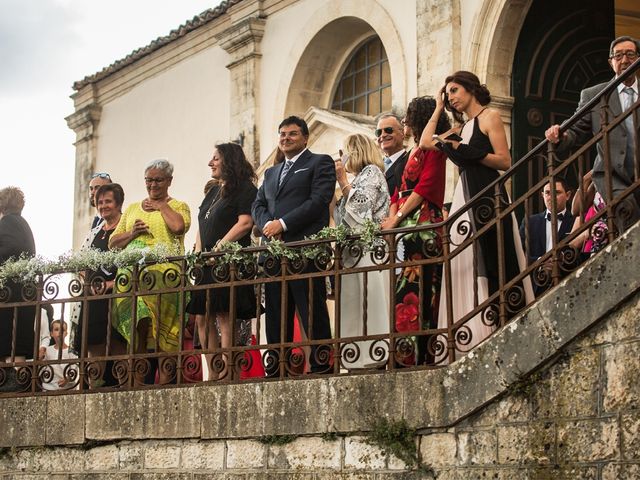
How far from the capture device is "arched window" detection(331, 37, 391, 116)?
19.2m

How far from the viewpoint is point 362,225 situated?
9477 millimetres

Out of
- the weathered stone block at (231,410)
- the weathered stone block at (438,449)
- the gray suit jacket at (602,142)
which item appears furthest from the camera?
the weathered stone block at (231,410)

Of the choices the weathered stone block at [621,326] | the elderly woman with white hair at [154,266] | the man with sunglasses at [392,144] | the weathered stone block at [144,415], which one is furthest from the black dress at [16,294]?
the weathered stone block at [621,326]

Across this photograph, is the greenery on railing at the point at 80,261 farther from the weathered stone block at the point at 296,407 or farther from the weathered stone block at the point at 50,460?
the weathered stone block at the point at 296,407

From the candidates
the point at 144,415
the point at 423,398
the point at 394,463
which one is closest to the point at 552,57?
the point at 144,415

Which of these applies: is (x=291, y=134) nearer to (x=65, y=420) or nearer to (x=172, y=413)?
(x=172, y=413)

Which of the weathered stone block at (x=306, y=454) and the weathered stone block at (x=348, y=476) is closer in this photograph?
the weathered stone block at (x=348, y=476)

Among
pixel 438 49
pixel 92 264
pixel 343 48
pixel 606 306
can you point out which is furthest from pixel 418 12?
pixel 606 306

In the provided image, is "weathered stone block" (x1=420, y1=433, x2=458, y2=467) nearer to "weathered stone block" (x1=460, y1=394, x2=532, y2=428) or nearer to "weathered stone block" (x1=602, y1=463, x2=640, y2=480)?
"weathered stone block" (x1=460, y1=394, x2=532, y2=428)

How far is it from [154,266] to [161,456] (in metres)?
1.58

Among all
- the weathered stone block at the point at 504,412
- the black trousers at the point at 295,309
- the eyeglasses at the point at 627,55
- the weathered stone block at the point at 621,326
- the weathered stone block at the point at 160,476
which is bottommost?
the weathered stone block at the point at 160,476

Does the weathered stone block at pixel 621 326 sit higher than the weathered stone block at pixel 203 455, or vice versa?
the weathered stone block at pixel 621 326

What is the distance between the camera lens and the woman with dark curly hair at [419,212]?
8977 mm

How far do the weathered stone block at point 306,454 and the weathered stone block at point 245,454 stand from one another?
94 mm
